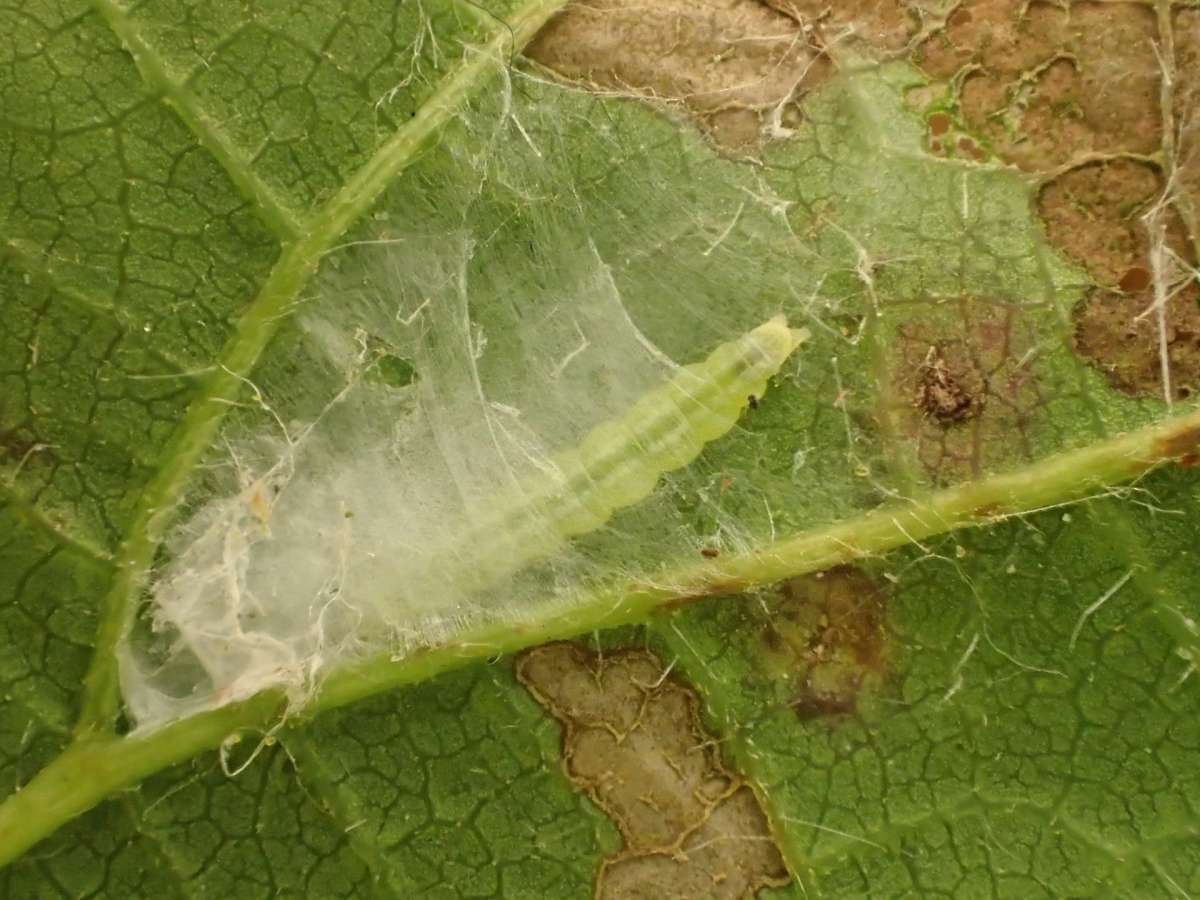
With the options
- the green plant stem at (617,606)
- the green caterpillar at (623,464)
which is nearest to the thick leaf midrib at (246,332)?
the green plant stem at (617,606)

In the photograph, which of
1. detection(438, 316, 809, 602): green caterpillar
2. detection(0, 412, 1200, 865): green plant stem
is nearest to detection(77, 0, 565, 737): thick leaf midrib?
detection(0, 412, 1200, 865): green plant stem

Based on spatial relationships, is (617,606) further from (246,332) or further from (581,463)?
(246,332)

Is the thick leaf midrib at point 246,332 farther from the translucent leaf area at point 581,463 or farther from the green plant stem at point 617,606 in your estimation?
the green plant stem at point 617,606

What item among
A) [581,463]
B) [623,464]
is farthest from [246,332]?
[623,464]

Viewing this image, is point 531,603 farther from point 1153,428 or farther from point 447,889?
point 1153,428

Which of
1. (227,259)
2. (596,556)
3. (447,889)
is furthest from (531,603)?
(227,259)

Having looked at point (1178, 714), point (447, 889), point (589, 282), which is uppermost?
point (589, 282)

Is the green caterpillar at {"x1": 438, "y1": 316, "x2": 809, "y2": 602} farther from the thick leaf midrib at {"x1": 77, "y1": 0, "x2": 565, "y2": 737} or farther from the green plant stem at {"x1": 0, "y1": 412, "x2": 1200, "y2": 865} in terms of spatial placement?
the thick leaf midrib at {"x1": 77, "y1": 0, "x2": 565, "y2": 737}
